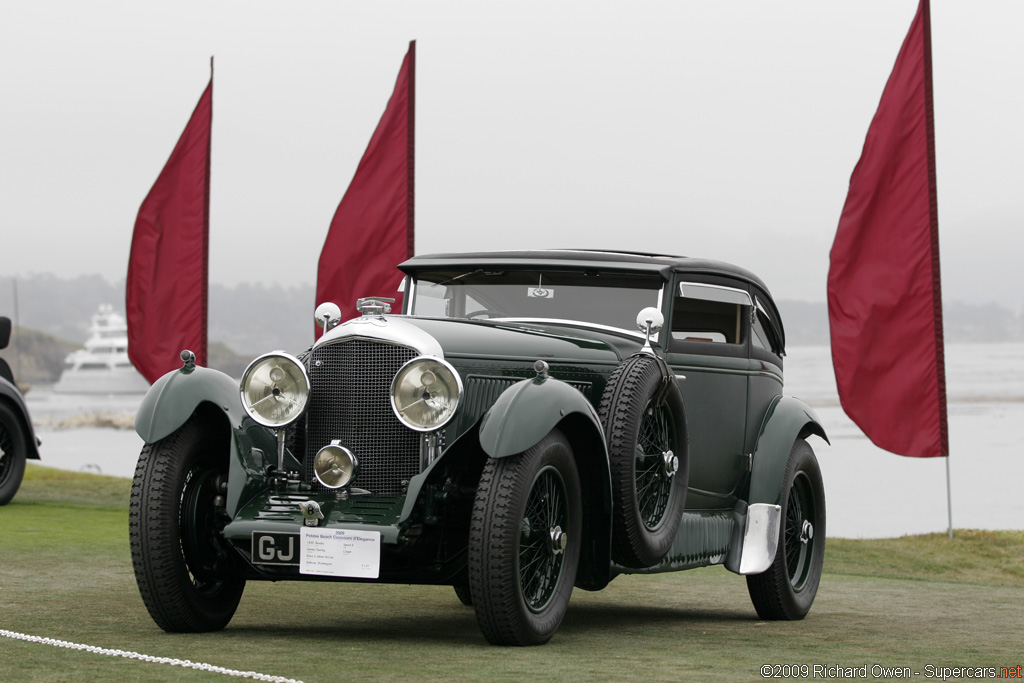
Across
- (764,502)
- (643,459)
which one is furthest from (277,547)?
(764,502)

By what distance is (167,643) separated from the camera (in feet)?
20.1

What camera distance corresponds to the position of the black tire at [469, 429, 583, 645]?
5902mm

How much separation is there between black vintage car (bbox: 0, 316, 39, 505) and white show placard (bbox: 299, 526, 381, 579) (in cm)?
908

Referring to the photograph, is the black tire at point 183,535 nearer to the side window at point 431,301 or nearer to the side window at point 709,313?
the side window at point 431,301

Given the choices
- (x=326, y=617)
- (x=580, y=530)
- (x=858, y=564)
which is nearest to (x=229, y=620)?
(x=326, y=617)

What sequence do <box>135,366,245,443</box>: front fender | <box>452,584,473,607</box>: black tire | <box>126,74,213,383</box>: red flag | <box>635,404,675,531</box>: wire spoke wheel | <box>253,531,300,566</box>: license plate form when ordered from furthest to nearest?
1. <box>126,74,213,383</box>: red flag
2. <box>452,584,473,607</box>: black tire
3. <box>635,404,675,531</box>: wire spoke wheel
4. <box>135,366,245,443</box>: front fender
5. <box>253,531,300,566</box>: license plate

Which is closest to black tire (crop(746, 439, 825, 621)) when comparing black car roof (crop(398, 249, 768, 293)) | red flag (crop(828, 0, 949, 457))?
black car roof (crop(398, 249, 768, 293))

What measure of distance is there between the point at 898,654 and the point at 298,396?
2.99 meters

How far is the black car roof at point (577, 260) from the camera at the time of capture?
790 cm

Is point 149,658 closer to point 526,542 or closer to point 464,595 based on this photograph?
point 526,542

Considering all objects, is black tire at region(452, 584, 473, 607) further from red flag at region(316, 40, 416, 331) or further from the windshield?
red flag at region(316, 40, 416, 331)

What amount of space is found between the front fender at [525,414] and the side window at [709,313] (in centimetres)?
176

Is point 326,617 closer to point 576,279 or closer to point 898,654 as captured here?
point 576,279

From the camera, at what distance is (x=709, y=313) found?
8398mm
